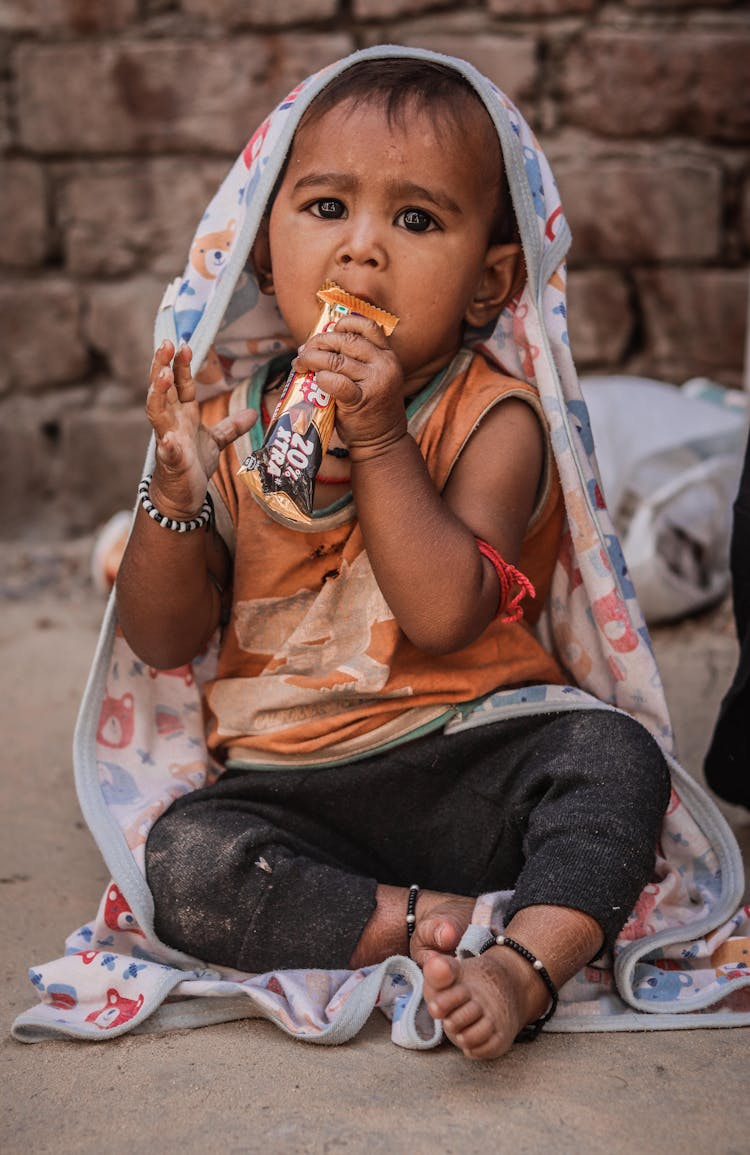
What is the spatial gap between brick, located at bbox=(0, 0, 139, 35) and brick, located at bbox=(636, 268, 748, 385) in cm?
144

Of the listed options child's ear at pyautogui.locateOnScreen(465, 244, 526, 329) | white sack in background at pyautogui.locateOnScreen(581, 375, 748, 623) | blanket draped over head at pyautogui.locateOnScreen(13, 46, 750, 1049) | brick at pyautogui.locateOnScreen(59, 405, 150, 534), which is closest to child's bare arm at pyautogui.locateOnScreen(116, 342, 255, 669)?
blanket draped over head at pyautogui.locateOnScreen(13, 46, 750, 1049)

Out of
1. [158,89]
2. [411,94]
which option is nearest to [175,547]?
[411,94]

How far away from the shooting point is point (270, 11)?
3.17 meters

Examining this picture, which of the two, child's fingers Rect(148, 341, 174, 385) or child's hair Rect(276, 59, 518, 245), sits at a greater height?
child's hair Rect(276, 59, 518, 245)

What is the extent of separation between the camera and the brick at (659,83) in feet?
10.1

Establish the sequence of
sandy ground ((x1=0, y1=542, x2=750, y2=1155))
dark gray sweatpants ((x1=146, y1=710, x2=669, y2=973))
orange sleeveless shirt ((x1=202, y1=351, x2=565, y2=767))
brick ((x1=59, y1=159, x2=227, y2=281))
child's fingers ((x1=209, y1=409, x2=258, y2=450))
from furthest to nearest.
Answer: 1. brick ((x1=59, y1=159, x2=227, y2=281))
2. orange sleeveless shirt ((x1=202, y1=351, x2=565, y2=767))
3. child's fingers ((x1=209, y1=409, x2=258, y2=450))
4. dark gray sweatpants ((x1=146, y1=710, x2=669, y2=973))
5. sandy ground ((x1=0, y1=542, x2=750, y2=1155))

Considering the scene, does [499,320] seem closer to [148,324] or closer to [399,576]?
[399,576]

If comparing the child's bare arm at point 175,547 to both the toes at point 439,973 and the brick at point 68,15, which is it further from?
the brick at point 68,15

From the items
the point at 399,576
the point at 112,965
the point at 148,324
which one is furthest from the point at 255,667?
the point at 148,324

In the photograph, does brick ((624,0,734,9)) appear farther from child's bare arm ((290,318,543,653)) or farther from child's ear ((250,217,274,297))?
child's bare arm ((290,318,543,653))

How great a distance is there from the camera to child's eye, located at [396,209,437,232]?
160cm

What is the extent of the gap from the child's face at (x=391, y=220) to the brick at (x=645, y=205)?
1596 mm

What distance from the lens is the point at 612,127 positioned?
317 cm

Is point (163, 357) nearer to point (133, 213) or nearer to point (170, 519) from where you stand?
point (170, 519)
